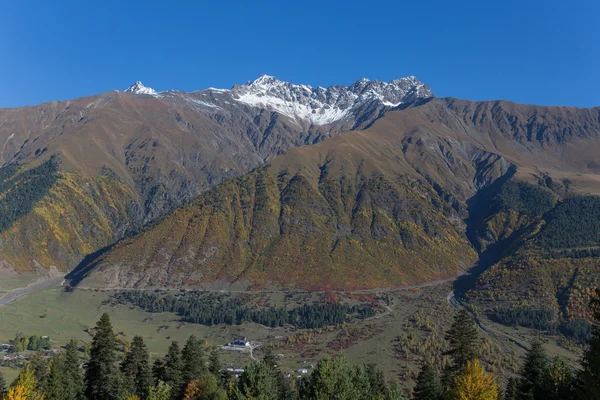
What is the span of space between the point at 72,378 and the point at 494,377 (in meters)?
51.1

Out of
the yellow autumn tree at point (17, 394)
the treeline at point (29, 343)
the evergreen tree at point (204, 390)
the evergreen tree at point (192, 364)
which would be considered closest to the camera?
the yellow autumn tree at point (17, 394)

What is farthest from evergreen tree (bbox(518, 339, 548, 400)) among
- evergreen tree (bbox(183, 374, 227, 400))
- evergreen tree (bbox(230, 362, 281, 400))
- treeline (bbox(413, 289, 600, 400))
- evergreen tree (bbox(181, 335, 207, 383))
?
evergreen tree (bbox(181, 335, 207, 383))

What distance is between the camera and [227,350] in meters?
156

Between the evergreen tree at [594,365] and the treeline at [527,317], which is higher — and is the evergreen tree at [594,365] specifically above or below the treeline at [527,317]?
above

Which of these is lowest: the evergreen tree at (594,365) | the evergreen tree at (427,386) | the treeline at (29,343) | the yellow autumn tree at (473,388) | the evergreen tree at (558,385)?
the treeline at (29,343)

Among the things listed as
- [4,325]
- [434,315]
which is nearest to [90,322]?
[4,325]

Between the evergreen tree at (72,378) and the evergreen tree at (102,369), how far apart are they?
1891mm

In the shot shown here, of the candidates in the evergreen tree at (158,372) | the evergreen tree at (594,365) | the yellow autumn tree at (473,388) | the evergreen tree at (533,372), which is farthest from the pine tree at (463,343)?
the evergreen tree at (158,372)

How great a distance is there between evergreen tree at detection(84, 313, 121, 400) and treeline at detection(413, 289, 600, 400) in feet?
126

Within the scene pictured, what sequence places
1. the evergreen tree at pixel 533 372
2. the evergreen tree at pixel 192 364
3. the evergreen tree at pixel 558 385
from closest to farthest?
the evergreen tree at pixel 558 385 → the evergreen tree at pixel 533 372 → the evergreen tree at pixel 192 364

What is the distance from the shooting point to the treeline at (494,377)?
29219 millimetres

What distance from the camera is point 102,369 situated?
196 feet

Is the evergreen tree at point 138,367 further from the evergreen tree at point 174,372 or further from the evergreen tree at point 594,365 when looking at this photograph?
the evergreen tree at point 594,365

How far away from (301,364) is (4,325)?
355 ft
